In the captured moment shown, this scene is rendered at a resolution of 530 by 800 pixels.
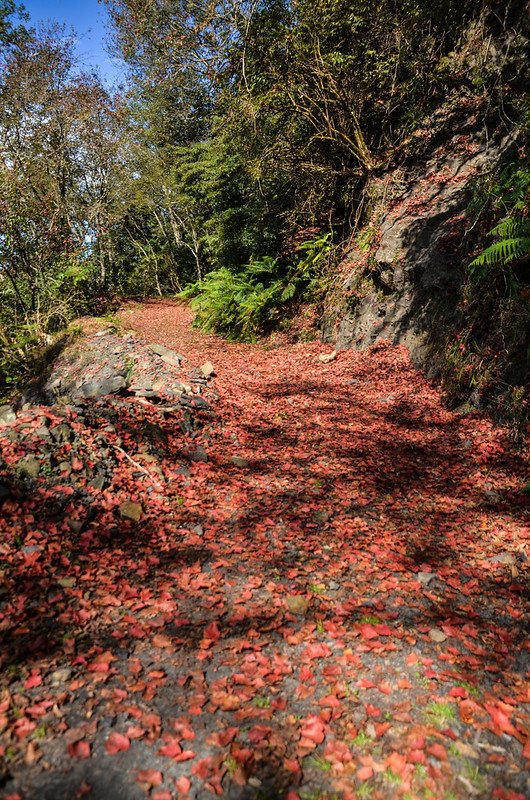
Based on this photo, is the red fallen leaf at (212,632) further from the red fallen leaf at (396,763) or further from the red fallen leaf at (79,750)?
the red fallen leaf at (396,763)

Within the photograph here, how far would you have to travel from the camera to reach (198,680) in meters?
2.84

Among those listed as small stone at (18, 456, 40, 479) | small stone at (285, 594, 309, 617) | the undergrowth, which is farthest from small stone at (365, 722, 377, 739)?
the undergrowth

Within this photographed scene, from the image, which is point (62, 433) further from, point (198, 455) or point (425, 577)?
point (425, 577)

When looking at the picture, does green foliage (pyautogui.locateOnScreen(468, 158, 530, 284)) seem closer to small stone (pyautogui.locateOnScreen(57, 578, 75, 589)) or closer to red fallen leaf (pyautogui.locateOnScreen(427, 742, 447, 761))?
red fallen leaf (pyautogui.locateOnScreen(427, 742, 447, 761))

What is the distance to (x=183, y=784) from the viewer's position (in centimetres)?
217

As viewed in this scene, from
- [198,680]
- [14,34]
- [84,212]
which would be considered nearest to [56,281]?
[84,212]

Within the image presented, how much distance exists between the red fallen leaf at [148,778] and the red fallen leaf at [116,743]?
0.16 m

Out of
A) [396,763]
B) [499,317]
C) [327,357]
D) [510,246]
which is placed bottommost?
[396,763]

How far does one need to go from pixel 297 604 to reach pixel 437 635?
1.08 metres

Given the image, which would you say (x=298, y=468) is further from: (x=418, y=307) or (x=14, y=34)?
(x=14, y=34)

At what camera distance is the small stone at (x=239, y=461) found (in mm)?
6043

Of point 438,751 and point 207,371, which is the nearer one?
point 438,751

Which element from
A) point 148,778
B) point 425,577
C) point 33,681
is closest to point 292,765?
point 148,778

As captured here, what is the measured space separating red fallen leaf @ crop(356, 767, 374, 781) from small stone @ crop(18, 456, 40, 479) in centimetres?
378
